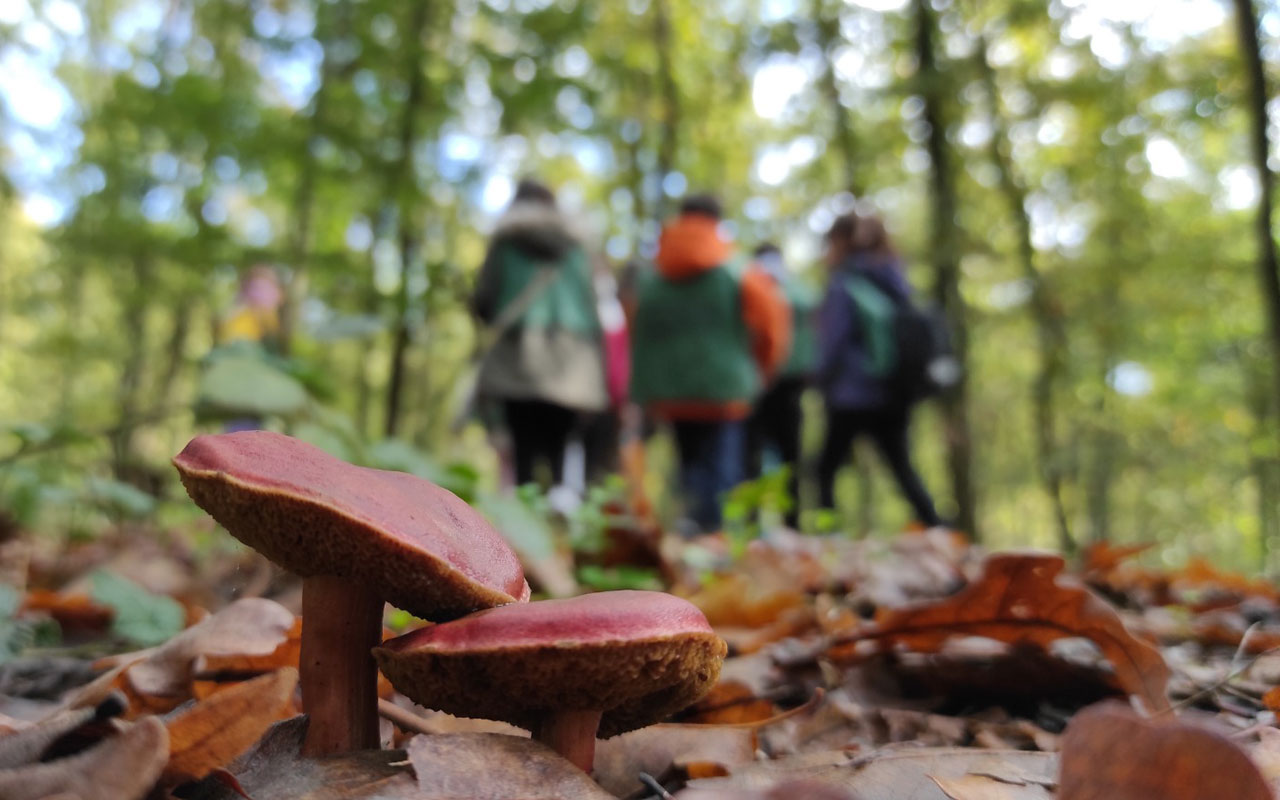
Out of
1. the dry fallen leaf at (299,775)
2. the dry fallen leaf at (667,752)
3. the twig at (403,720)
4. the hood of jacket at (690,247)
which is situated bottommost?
the dry fallen leaf at (667,752)

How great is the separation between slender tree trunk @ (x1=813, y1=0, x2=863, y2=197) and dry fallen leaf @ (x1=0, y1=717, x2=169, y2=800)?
1134 centimetres

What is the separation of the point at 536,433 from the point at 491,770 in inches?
209

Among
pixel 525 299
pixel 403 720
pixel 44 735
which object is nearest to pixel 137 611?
pixel 403 720

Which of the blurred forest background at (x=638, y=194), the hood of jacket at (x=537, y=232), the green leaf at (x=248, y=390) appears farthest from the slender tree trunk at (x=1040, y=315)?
the green leaf at (x=248, y=390)

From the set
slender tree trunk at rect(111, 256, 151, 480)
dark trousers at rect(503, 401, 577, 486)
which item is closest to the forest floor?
slender tree trunk at rect(111, 256, 151, 480)

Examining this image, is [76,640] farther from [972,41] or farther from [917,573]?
[972,41]

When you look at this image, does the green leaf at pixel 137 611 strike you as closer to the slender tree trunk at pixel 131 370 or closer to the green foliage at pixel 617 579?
the slender tree trunk at pixel 131 370

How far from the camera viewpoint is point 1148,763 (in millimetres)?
757

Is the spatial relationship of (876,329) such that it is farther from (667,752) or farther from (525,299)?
(667,752)

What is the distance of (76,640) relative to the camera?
2.23 meters

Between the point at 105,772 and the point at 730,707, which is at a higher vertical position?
the point at 105,772

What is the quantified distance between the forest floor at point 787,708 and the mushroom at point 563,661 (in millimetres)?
52

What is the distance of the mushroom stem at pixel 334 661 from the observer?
1.04m

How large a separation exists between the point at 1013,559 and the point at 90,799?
1.34m
